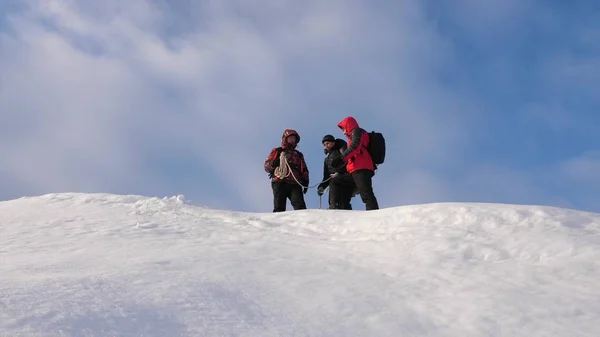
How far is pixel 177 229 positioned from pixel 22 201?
3.76 m

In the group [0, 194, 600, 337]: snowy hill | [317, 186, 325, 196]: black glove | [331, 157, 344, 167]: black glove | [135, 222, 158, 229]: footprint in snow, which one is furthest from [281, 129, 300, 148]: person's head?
[135, 222, 158, 229]: footprint in snow

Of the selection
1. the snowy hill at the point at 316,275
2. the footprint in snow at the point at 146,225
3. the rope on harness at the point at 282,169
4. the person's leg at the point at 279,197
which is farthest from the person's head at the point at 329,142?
the footprint in snow at the point at 146,225

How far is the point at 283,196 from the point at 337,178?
968 mm

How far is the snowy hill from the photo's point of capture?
308 cm

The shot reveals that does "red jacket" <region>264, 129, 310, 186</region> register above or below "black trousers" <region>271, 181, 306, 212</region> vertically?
above

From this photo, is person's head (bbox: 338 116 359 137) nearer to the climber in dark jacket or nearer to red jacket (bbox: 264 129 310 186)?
the climber in dark jacket

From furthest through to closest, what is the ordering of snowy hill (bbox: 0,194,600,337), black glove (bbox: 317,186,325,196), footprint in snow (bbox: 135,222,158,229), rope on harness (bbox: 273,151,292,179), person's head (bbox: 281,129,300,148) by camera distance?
black glove (bbox: 317,186,325,196) → person's head (bbox: 281,129,300,148) → rope on harness (bbox: 273,151,292,179) → footprint in snow (bbox: 135,222,158,229) → snowy hill (bbox: 0,194,600,337)

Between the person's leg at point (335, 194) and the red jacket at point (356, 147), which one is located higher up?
the red jacket at point (356, 147)

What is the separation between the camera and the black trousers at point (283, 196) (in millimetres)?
8641

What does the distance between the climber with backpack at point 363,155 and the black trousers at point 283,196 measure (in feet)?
3.50

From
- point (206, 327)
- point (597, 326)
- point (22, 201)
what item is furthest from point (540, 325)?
point (22, 201)

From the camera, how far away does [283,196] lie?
8719mm

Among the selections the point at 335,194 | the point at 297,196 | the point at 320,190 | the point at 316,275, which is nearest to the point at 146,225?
the point at 316,275

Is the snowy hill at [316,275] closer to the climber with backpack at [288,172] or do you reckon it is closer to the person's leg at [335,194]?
the person's leg at [335,194]
